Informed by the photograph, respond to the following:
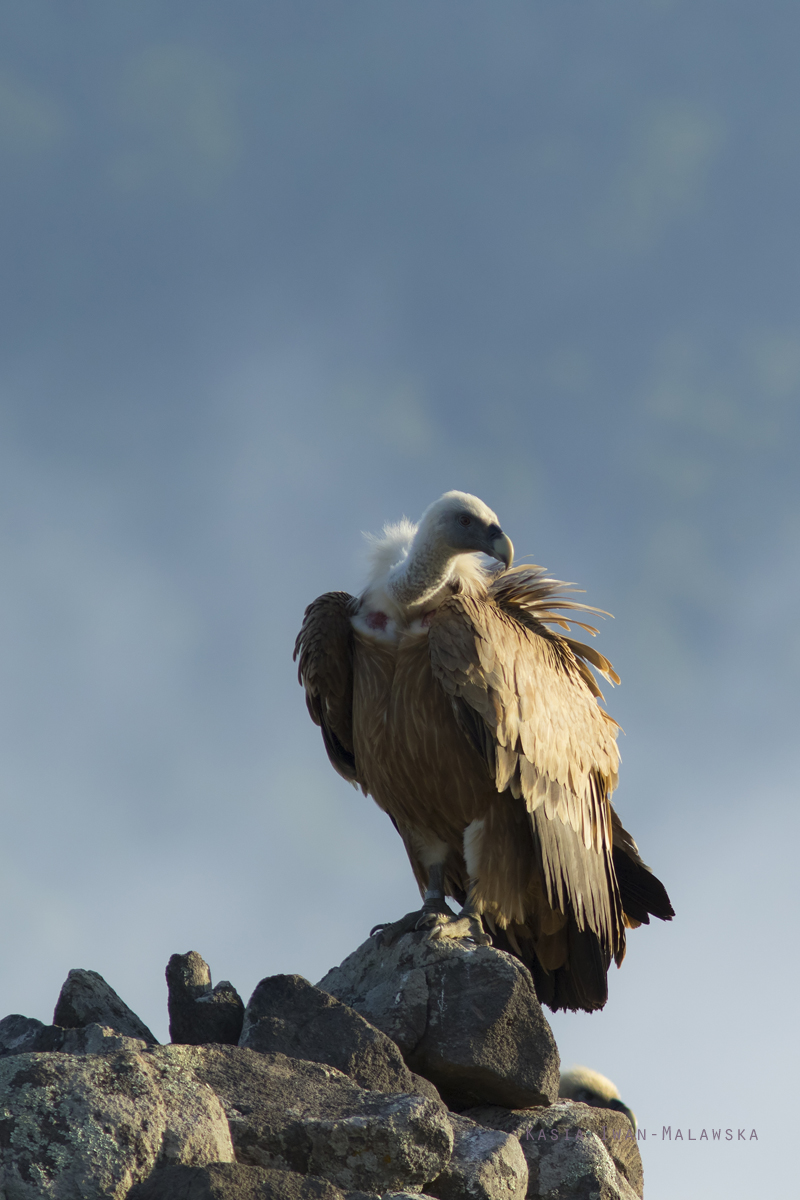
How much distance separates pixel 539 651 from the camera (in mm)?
7195

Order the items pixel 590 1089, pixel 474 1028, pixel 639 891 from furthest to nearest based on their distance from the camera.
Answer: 1. pixel 590 1089
2. pixel 639 891
3. pixel 474 1028

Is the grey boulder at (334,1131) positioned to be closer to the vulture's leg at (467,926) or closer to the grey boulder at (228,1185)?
the grey boulder at (228,1185)

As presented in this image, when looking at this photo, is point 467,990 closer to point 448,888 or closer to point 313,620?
point 448,888

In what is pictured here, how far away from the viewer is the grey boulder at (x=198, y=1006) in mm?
5250

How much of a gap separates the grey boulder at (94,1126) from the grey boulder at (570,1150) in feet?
6.94

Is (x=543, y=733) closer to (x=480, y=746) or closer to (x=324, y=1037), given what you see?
(x=480, y=746)

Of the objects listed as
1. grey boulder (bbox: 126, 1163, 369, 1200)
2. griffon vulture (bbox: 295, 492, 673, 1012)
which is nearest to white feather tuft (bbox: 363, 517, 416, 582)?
griffon vulture (bbox: 295, 492, 673, 1012)

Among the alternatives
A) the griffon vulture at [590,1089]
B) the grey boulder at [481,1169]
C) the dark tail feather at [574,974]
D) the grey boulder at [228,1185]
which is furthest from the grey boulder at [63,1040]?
the griffon vulture at [590,1089]

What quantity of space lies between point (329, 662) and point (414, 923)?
5.78 feet

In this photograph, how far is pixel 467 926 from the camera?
640 cm

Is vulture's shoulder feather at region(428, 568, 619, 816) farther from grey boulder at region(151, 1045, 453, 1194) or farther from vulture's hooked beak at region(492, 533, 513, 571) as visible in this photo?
grey boulder at region(151, 1045, 453, 1194)

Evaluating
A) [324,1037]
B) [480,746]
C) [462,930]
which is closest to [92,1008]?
[324,1037]

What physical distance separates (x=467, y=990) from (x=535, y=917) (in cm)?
171

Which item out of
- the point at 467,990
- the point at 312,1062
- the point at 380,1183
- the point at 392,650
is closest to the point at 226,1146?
the point at 380,1183
